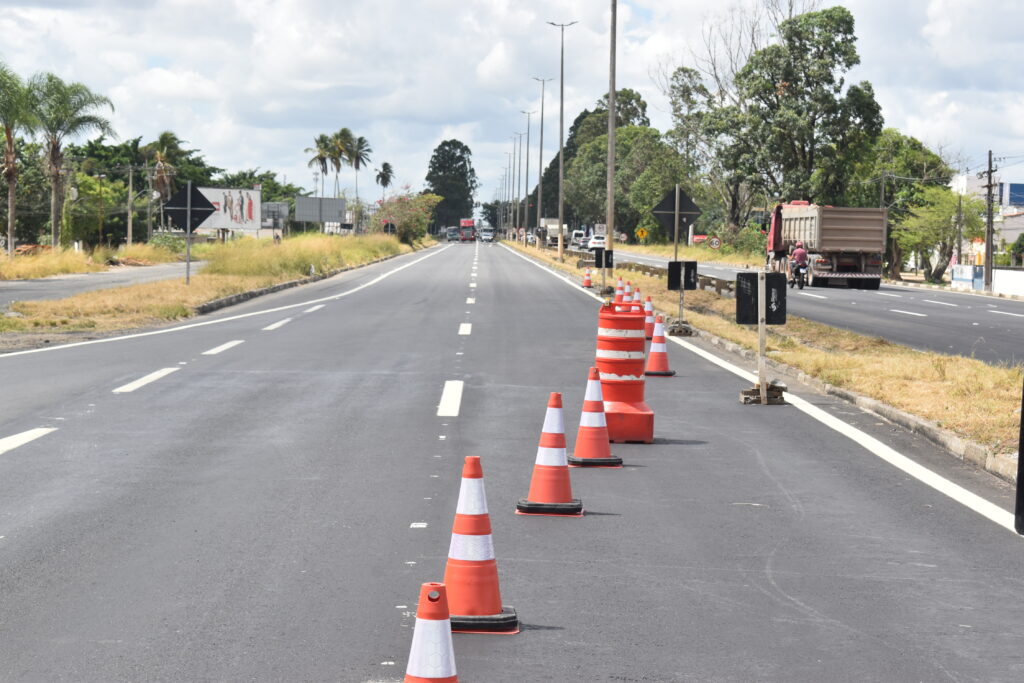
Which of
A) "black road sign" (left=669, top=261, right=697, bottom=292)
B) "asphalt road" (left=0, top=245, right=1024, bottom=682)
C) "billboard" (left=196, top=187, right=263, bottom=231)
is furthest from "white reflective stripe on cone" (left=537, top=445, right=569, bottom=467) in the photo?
"billboard" (left=196, top=187, right=263, bottom=231)

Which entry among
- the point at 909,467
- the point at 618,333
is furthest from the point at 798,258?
the point at 909,467

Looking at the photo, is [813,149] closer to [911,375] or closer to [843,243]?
[843,243]

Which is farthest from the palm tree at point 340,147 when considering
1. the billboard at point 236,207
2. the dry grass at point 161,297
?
the dry grass at point 161,297

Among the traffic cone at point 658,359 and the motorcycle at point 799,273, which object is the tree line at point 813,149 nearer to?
the motorcycle at point 799,273

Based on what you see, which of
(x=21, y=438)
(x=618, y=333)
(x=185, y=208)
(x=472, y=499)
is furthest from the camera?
(x=185, y=208)

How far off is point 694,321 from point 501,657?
18.6 meters

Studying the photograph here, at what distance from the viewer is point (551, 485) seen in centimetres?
750

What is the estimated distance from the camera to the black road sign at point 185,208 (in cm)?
2936

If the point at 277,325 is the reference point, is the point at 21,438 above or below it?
below

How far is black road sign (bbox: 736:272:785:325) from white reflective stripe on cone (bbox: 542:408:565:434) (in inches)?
228

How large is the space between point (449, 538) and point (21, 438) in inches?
189

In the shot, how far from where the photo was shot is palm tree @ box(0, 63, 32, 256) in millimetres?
47375

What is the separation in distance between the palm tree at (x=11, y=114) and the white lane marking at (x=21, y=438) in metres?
39.5

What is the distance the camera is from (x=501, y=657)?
15.9 feet
